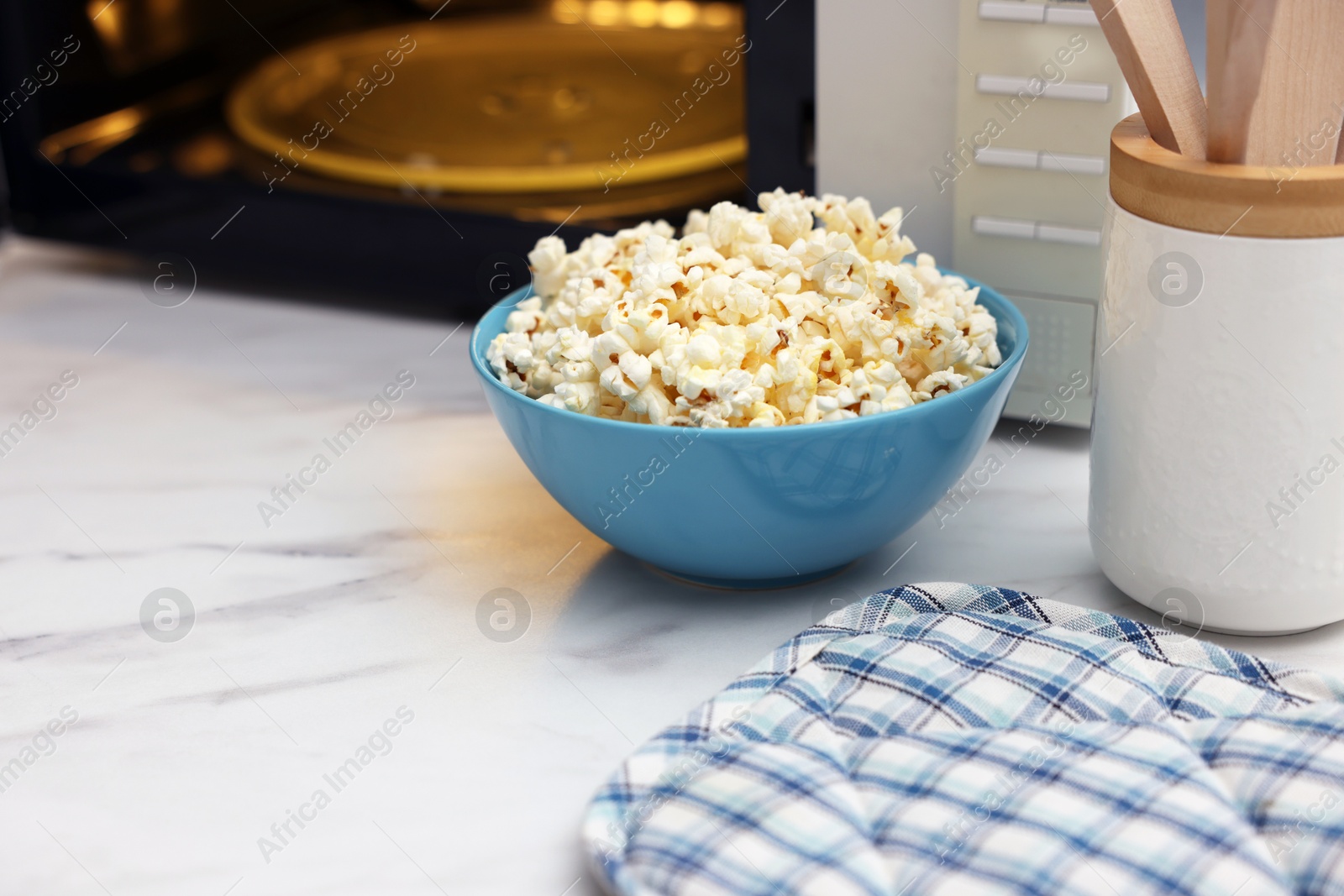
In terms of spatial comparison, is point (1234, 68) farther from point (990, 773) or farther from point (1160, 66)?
point (990, 773)

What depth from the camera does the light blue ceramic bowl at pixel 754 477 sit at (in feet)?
1.88

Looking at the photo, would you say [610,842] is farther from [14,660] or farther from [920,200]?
[920,200]

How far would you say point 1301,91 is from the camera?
0.54m

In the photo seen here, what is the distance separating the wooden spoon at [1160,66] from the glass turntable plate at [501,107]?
0.32m

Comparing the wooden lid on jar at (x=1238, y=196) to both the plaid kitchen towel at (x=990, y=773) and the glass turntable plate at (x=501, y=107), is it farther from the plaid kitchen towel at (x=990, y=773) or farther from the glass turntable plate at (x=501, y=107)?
the glass turntable plate at (x=501, y=107)

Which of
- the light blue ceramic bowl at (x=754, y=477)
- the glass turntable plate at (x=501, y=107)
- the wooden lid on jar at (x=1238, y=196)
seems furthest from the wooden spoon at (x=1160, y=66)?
the glass turntable plate at (x=501, y=107)

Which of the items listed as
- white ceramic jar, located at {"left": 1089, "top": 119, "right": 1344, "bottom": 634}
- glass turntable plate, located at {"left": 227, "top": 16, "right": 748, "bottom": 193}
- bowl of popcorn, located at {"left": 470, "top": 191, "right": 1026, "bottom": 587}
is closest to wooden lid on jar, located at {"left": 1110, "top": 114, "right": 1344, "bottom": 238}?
white ceramic jar, located at {"left": 1089, "top": 119, "right": 1344, "bottom": 634}

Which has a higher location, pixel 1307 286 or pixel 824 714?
pixel 1307 286

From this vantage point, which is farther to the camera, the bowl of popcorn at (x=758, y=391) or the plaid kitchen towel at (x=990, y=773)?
the bowl of popcorn at (x=758, y=391)

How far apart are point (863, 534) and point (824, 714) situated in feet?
0.39

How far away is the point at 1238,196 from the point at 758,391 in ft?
0.66

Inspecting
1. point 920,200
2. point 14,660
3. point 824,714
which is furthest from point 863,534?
point 14,660

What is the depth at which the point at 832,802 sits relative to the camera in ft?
1.55

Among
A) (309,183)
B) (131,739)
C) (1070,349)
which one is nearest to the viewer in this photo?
(131,739)
